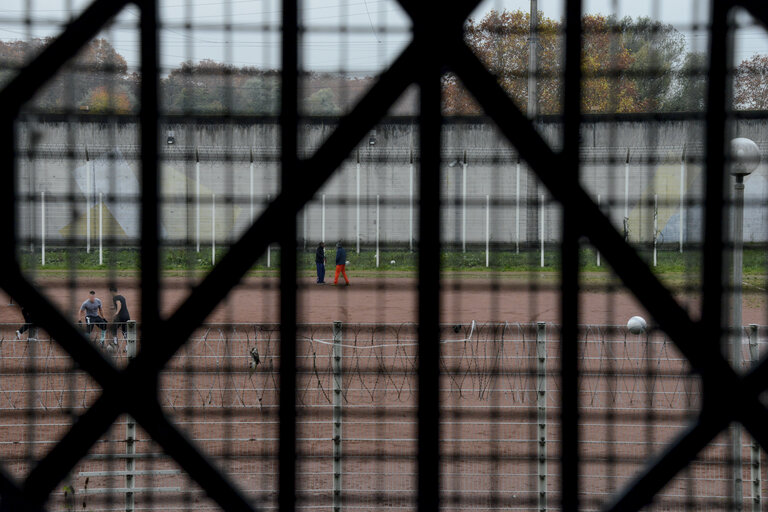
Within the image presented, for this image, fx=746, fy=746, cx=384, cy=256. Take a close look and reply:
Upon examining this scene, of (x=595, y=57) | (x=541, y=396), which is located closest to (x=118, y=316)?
(x=541, y=396)

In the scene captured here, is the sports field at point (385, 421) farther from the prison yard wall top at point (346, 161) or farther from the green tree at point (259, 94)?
the green tree at point (259, 94)

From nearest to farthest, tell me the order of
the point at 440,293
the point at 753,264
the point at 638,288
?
1. the point at 638,288
2. the point at 440,293
3. the point at 753,264

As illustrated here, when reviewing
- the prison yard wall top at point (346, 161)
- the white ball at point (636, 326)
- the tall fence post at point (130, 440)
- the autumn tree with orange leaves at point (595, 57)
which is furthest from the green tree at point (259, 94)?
the white ball at point (636, 326)

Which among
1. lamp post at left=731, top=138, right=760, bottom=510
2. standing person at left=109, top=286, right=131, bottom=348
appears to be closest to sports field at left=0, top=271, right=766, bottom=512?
standing person at left=109, top=286, right=131, bottom=348

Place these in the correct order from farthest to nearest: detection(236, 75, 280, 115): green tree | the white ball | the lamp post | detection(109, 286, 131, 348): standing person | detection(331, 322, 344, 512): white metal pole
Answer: the white ball < detection(331, 322, 344, 512): white metal pole < detection(109, 286, 131, 348): standing person < the lamp post < detection(236, 75, 280, 115): green tree

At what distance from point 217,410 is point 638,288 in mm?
2533

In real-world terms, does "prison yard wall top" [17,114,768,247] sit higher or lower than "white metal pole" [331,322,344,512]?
higher

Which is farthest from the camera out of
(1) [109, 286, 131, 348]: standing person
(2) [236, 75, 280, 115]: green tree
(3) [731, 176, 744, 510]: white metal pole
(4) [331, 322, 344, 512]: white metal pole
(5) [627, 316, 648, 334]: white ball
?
(5) [627, 316, 648, 334]: white ball

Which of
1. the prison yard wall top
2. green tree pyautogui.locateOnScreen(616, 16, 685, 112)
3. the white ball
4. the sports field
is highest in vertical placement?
green tree pyautogui.locateOnScreen(616, 16, 685, 112)

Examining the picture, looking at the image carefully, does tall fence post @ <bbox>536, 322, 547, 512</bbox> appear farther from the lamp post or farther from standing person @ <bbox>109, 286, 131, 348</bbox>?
standing person @ <bbox>109, 286, 131, 348</bbox>

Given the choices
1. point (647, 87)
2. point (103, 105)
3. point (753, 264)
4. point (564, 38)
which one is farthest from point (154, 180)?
point (753, 264)

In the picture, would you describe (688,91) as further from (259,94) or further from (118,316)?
(118,316)

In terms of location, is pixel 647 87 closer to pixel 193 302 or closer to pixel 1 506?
pixel 193 302

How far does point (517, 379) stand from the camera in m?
9.13
